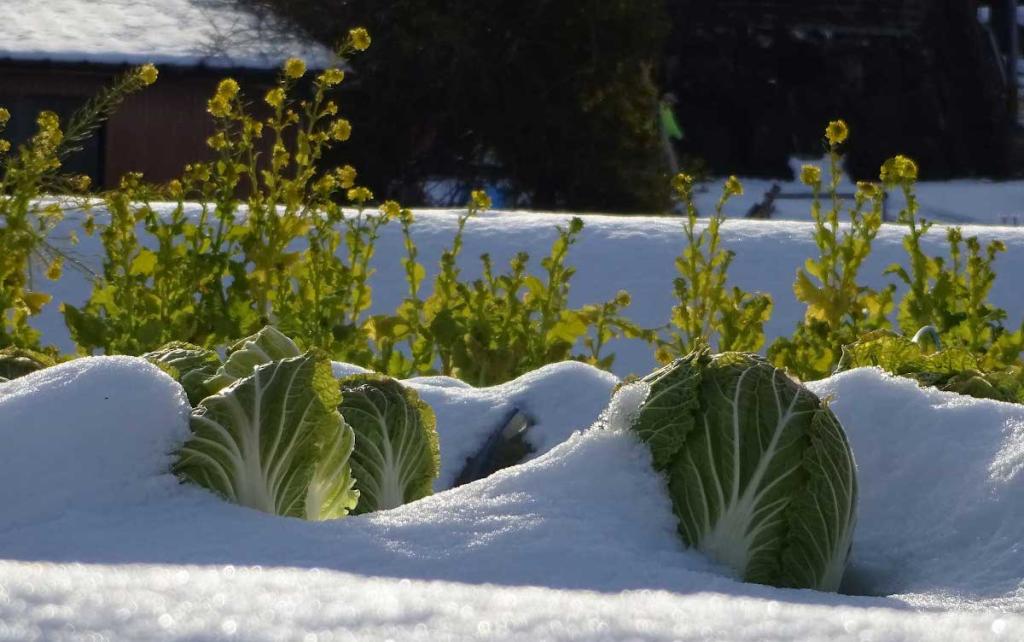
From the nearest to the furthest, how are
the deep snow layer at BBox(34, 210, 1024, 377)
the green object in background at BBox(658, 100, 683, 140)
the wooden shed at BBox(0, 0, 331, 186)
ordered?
the deep snow layer at BBox(34, 210, 1024, 377)
the wooden shed at BBox(0, 0, 331, 186)
the green object in background at BBox(658, 100, 683, 140)

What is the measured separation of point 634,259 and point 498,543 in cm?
426

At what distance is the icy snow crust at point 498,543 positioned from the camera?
895mm

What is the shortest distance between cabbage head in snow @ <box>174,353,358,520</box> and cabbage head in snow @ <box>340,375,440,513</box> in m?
0.19

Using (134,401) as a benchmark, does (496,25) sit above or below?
above

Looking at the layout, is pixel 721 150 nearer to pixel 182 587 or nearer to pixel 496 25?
pixel 496 25

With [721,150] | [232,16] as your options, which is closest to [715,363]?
[232,16]

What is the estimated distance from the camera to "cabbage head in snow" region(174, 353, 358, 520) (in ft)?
6.03

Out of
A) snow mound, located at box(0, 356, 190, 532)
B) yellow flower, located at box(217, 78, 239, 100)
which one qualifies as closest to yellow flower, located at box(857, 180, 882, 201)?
yellow flower, located at box(217, 78, 239, 100)

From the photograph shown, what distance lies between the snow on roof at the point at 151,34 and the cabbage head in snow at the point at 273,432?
1166 cm

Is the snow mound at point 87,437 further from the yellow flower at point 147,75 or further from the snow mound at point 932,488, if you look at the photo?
the yellow flower at point 147,75

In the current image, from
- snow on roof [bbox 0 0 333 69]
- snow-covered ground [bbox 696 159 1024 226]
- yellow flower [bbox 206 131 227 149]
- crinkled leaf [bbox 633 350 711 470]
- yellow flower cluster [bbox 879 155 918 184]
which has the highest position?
snow on roof [bbox 0 0 333 69]

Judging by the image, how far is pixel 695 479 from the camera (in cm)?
187

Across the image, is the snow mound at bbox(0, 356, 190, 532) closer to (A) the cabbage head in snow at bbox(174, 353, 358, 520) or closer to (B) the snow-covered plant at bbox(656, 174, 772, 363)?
(A) the cabbage head in snow at bbox(174, 353, 358, 520)

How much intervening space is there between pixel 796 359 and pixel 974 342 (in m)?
0.63
